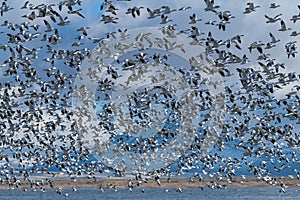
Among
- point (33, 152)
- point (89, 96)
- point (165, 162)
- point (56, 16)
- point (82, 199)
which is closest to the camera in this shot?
point (56, 16)

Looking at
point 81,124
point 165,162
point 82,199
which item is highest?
point 81,124

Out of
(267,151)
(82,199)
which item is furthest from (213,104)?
(82,199)

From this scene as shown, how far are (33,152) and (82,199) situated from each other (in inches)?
2218

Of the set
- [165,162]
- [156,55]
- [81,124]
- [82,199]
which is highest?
[156,55]

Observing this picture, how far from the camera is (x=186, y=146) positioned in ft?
→ 169

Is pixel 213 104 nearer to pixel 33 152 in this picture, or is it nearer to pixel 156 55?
pixel 156 55

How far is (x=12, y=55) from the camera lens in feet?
124

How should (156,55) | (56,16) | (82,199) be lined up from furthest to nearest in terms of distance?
(82,199)
(156,55)
(56,16)

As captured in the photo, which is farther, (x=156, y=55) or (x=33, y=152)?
(x=33, y=152)

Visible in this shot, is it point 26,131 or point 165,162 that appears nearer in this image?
point 26,131

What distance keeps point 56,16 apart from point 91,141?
23194 mm

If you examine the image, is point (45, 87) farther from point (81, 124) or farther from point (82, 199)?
point (82, 199)

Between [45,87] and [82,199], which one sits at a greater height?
[45,87]

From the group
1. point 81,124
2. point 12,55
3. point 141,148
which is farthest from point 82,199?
point 12,55
